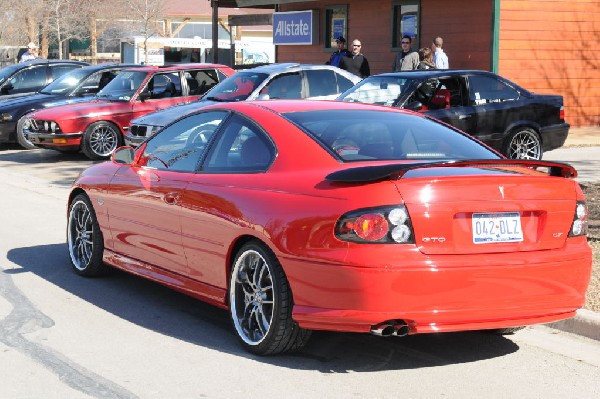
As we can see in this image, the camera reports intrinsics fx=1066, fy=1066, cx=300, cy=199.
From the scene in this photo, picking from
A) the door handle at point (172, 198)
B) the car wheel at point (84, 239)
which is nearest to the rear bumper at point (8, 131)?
the car wheel at point (84, 239)

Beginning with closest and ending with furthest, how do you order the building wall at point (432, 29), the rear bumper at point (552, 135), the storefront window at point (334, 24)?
the rear bumper at point (552, 135) < the building wall at point (432, 29) < the storefront window at point (334, 24)

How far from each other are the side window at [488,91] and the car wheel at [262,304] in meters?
9.13

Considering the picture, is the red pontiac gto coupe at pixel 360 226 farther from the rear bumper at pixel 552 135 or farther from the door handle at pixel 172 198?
the rear bumper at pixel 552 135

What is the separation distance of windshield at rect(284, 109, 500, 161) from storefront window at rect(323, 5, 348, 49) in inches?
793

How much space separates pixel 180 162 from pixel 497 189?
2.40m

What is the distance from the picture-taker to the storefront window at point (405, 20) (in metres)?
23.8

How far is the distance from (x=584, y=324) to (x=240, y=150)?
2.44 metres

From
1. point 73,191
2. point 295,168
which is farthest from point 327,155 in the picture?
point 73,191

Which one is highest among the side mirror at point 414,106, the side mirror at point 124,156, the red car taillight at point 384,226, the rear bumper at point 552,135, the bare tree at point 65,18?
the bare tree at point 65,18

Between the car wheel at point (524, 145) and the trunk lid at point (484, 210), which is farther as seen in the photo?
the car wheel at point (524, 145)

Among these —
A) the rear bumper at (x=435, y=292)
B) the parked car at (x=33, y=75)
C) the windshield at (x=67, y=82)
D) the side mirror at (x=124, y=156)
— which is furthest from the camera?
the parked car at (x=33, y=75)

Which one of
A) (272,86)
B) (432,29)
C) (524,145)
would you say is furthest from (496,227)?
(432,29)

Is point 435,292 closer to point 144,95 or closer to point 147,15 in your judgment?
point 144,95

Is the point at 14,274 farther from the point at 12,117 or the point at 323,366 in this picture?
the point at 12,117
